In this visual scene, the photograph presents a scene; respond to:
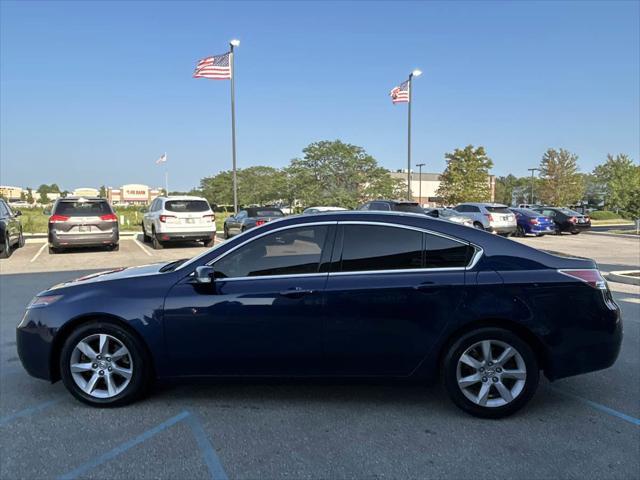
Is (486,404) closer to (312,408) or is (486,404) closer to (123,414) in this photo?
(312,408)

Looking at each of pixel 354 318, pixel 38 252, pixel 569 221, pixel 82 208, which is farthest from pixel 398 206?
pixel 354 318

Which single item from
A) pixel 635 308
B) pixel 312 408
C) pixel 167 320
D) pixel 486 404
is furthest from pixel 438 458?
pixel 635 308

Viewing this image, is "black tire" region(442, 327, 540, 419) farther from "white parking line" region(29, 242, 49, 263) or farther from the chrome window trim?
"white parking line" region(29, 242, 49, 263)

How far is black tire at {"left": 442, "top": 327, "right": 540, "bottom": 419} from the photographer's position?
3.41 m

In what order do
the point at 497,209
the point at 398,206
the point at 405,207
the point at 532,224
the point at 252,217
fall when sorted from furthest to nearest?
the point at 532,224
the point at 497,209
the point at 252,217
the point at 405,207
the point at 398,206

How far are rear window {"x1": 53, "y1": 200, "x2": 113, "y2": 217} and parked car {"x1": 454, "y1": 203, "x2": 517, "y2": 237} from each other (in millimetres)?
15522

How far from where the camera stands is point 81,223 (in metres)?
13.8

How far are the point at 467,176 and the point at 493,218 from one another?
104ft

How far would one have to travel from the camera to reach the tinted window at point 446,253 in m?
3.52

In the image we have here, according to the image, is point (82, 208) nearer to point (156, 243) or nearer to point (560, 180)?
point (156, 243)

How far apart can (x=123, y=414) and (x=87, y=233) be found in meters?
11.8

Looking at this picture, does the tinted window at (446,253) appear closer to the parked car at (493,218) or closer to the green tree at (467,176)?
the parked car at (493,218)

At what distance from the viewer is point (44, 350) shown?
3592mm

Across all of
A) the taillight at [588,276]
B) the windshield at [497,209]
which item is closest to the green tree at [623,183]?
the windshield at [497,209]
